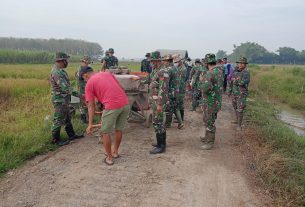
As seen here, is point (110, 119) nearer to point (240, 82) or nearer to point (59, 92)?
point (59, 92)

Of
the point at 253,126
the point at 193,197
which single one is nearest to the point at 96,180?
the point at 193,197

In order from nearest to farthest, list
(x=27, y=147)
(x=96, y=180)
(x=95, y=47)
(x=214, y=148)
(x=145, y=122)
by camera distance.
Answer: (x=96, y=180), (x=27, y=147), (x=214, y=148), (x=145, y=122), (x=95, y=47)

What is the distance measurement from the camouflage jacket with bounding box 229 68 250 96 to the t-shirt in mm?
3935

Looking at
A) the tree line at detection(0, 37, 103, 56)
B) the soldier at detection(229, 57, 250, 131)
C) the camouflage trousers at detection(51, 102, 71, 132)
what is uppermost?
the tree line at detection(0, 37, 103, 56)

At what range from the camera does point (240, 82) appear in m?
8.19

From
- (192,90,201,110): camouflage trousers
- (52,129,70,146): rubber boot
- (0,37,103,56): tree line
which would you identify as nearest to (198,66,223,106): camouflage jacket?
(52,129,70,146): rubber boot

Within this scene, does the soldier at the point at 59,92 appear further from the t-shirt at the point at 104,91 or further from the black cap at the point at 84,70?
the t-shirt at the point at 104,91

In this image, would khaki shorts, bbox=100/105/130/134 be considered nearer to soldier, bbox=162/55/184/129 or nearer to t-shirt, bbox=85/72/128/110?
t-shirt, bbox=85/72/128/110

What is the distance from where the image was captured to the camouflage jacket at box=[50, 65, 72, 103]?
6.52 metres

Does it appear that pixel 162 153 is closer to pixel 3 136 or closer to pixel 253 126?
pixel 3 136

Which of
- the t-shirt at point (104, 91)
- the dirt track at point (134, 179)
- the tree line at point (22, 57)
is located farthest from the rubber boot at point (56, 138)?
the tree line at point (22, 57)

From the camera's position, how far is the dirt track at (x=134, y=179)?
437cm

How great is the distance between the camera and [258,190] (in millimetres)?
4816

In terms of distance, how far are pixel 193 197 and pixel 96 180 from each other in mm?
1507
